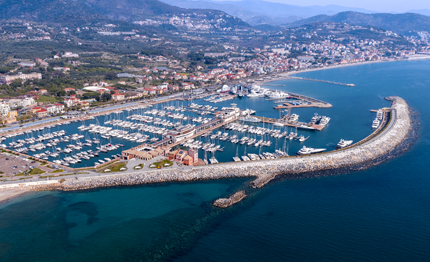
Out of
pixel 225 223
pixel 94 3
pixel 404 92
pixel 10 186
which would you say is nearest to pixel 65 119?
pixel 10 186

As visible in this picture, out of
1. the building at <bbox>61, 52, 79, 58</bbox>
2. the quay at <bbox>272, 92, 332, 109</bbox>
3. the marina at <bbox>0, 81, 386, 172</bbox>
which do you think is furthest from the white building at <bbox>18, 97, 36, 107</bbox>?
the building at <bbox>61, 52, 79, 58</bbox>

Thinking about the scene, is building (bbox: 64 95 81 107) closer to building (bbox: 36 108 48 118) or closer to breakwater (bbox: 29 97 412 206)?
building (bbox: 36 108 48 118)

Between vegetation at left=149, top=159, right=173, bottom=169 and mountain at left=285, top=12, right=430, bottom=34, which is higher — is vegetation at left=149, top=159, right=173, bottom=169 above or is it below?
below

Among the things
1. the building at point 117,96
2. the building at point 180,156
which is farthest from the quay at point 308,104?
the building at point 180,156

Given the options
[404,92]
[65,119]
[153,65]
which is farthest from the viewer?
[153,65]

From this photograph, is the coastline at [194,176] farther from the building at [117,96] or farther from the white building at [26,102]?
the building at [117,96]

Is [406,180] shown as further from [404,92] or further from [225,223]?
[404,92]
